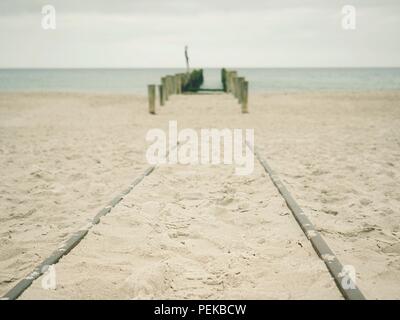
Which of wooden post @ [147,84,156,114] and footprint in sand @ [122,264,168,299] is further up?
wooden post @ [147,84,156,114]

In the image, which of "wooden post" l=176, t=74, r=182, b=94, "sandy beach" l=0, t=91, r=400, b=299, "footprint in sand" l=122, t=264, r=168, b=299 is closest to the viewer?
"footprint in sand" l=122, t=264, r=168, b=299

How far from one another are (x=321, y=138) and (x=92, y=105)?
37.3 ft

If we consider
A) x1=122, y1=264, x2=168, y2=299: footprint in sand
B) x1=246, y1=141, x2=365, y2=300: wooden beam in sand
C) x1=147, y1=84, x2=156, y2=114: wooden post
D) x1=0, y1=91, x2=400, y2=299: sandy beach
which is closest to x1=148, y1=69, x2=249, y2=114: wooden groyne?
x1=147, y1=84, x2=156, y2=114: wooden post

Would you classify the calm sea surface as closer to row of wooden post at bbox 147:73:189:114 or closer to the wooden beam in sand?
row of wooden post at bbox 147:73:189:114

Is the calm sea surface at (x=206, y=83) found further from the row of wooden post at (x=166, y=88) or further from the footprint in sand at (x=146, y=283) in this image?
the footprint in sand at (x=146, y=283)

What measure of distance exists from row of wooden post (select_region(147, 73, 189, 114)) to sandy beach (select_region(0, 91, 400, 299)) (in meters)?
5.02

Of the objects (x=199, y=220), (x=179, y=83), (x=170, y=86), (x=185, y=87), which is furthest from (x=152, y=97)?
(x=185, y=87)

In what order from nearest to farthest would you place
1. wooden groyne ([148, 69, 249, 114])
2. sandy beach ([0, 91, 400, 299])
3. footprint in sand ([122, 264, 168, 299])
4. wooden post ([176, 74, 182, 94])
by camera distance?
1. footprint in sand ([122, 264, 168, 299])
2. sandy beach ([0, 91, 400, 299])
3. wooden groyne ([148, 69, 249, 114])
4. wooden post ([176, 74, 182, 94])

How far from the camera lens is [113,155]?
706 cm

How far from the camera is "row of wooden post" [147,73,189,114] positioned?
13148 mm

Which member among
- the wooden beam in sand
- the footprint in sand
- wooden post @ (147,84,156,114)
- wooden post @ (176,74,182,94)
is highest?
wooden post @ (176,74,182,94)

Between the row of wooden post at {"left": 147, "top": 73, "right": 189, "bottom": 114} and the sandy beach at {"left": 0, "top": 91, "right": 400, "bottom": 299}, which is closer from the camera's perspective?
the sandy beach at {"left": 0, "top": 91, "right": 400, "bottom": 299}
